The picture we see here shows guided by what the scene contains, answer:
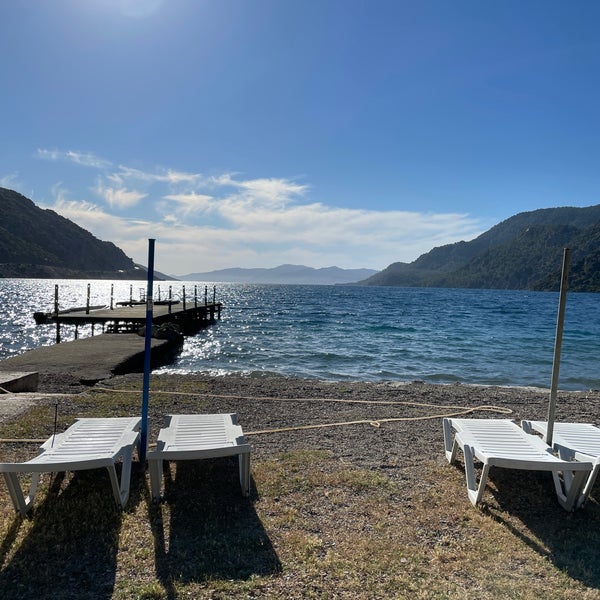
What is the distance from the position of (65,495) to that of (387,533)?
120 inches

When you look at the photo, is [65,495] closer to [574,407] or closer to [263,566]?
[263,566]

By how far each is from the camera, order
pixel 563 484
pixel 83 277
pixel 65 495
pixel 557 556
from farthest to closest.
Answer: pixel 83 277
pixel 563 484
pixel 65 495
pixel 557 556

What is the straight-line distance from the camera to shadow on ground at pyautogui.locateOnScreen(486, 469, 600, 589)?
3482 mm

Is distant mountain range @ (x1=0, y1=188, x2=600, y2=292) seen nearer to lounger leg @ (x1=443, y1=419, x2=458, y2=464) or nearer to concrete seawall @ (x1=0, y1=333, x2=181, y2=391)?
concrete seawall @ (x1=0, y1=333, x2=181, y2=391)

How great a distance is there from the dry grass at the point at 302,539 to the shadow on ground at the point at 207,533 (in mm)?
14

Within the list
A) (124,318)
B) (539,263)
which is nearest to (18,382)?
(124,318)

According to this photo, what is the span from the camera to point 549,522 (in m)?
4.13

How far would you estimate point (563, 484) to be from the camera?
15.5ft

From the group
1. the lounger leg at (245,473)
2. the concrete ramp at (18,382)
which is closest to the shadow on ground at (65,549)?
the lounger leg at (245,473)

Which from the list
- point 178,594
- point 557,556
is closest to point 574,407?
point 557,556

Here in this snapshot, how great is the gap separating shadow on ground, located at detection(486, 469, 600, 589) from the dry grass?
0.02 metres

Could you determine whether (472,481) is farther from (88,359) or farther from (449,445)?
(88,359)

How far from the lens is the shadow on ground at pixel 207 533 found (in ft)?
10.8

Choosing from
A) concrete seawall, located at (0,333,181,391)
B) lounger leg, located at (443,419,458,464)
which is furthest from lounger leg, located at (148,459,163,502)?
concrete seawall, located at (0,333,181,391)
